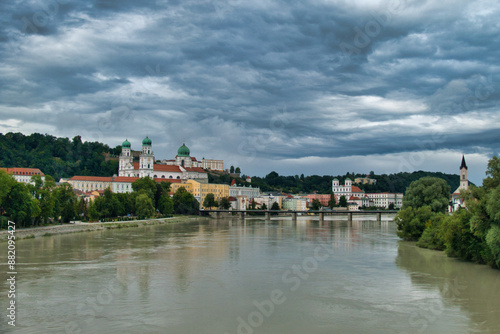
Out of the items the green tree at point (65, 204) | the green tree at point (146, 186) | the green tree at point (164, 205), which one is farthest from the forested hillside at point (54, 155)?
the green tree at point (65, 204)

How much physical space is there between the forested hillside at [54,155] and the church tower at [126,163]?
7.76m

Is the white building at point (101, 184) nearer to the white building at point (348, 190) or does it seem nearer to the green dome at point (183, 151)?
the green dome at point (183, 151)

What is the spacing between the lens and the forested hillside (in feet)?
364

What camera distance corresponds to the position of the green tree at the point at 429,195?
34312 mm

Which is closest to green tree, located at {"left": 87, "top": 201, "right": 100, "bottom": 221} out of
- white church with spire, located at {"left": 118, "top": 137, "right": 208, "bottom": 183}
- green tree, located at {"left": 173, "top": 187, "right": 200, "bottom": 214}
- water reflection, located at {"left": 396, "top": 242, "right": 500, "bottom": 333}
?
green tree, located at {"left": 173, "top": 187, "right": 200, "bottom": 214}

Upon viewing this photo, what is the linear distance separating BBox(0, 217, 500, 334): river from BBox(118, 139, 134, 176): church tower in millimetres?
89976

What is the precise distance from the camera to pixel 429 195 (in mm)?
34844

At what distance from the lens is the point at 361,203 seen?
5738 inches

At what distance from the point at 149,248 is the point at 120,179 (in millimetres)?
71625

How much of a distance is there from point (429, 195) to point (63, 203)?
32859 millimetres

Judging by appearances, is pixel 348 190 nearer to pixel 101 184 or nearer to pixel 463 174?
pixel 463 174

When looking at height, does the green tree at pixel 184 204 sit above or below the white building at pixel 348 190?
below

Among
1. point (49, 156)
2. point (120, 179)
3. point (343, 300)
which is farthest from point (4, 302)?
point (49, 156)

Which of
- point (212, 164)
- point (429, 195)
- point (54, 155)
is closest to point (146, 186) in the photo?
point (429, 195)
